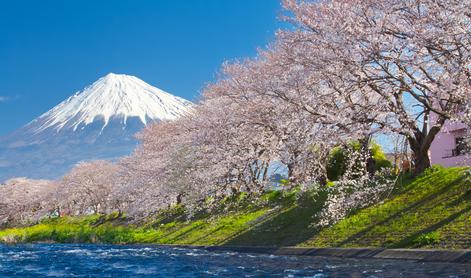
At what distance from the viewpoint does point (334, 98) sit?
61.0 feet

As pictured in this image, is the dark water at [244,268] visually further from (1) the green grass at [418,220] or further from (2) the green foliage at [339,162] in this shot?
(2) the green foliage at [339,162]

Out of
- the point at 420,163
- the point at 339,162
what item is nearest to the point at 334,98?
the point at 420,163

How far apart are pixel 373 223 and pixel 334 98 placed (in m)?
4.38

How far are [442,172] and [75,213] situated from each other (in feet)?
236

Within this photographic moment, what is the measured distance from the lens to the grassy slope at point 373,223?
52.1 ft

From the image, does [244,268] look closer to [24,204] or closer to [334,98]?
[334,98]

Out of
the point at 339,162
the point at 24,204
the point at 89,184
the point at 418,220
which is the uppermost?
the point at 89,184

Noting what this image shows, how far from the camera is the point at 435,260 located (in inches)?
544

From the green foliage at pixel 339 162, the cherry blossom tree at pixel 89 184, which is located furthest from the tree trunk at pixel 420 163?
the cherry blossom tree at pixel 89 184

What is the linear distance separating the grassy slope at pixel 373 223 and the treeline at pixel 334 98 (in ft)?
2.64

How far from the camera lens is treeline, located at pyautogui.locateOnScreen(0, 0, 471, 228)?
14.5 metres

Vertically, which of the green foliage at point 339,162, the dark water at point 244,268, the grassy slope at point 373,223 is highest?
the green foliage at point 339,162

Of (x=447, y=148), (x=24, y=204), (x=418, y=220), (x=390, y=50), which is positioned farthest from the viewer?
(x=24, y=204)

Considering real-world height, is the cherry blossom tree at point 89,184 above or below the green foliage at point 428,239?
above
